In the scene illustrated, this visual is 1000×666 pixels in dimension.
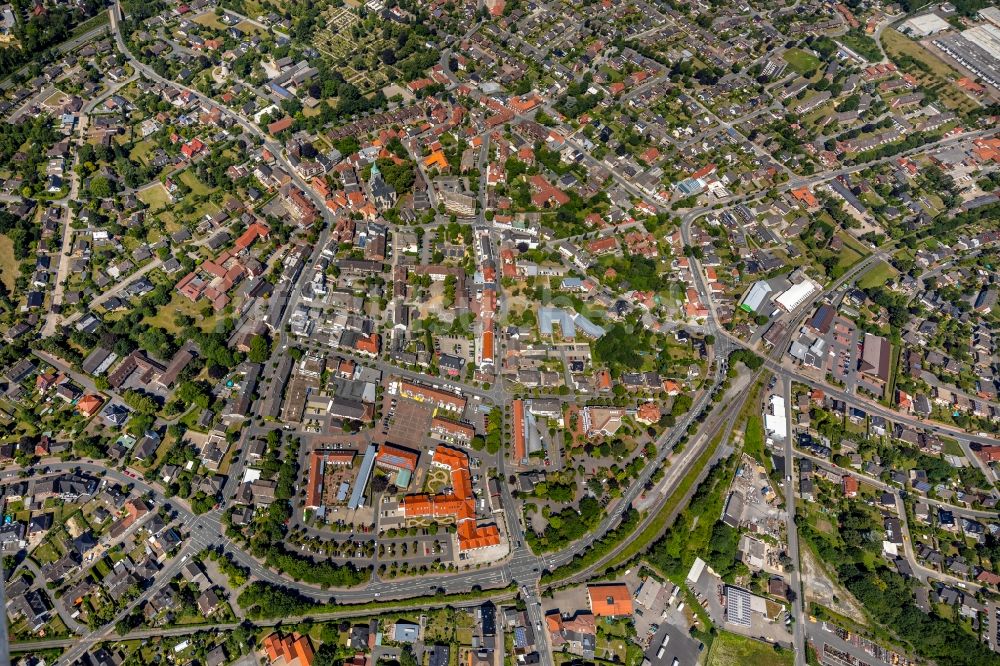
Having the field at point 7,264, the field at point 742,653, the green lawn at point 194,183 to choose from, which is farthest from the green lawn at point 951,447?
the field at point 7,264

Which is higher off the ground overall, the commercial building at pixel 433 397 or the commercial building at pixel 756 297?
the commercial building at pixel 433 397

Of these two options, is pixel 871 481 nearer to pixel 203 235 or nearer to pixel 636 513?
pixel 636 513

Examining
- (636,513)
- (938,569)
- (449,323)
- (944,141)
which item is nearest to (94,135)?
(449,323)

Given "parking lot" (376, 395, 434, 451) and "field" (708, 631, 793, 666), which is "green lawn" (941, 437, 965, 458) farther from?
"parking lot" (376, 395, 434, 451)

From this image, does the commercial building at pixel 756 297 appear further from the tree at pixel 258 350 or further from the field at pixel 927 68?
the field at pixel 927 68

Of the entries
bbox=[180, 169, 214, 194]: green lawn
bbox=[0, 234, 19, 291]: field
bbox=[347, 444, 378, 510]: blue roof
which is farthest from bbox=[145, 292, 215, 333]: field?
bbox=[347, 444, 378, 510]: blue roof
